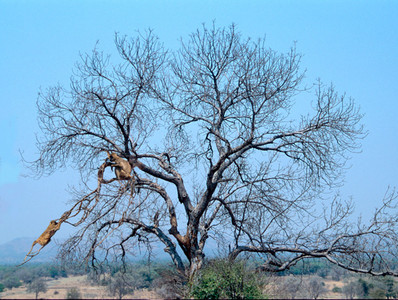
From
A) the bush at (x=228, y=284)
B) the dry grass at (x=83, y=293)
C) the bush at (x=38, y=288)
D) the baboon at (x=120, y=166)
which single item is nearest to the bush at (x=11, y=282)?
the dry grass at (x=83, y=293)

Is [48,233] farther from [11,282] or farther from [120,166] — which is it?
[11,282]

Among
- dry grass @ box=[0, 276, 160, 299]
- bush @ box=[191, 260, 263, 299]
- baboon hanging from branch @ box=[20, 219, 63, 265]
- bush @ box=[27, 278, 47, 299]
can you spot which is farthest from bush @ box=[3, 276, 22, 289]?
bush @ box=[191, 260, 263, 299]

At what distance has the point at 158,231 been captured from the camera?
489 inches

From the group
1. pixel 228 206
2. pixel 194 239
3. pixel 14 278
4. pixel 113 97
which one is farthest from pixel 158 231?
pixel 14 278

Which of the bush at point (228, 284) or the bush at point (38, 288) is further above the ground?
the bush at point (228, 284)

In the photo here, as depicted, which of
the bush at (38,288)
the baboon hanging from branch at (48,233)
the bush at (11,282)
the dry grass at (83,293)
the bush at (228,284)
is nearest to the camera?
the bush at (228,284)

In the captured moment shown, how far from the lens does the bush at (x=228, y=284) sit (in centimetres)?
950

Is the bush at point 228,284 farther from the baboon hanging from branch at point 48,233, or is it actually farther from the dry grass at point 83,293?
the baboon hanging from branch at point 48,233

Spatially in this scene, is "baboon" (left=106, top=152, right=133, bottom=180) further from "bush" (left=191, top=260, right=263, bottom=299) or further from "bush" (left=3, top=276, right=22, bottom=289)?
"bush" (left=3, top=276, right=22, bottom=289)

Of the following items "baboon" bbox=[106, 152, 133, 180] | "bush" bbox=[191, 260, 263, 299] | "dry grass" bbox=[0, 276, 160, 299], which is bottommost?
"dry grass" bbox=[0, 276, 160, 299]

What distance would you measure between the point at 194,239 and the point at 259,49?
5305mm

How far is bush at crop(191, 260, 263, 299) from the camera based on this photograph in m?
9.50

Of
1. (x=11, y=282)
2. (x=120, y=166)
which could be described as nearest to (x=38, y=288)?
(x=11, y=282)

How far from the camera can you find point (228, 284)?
9633 millimetres
